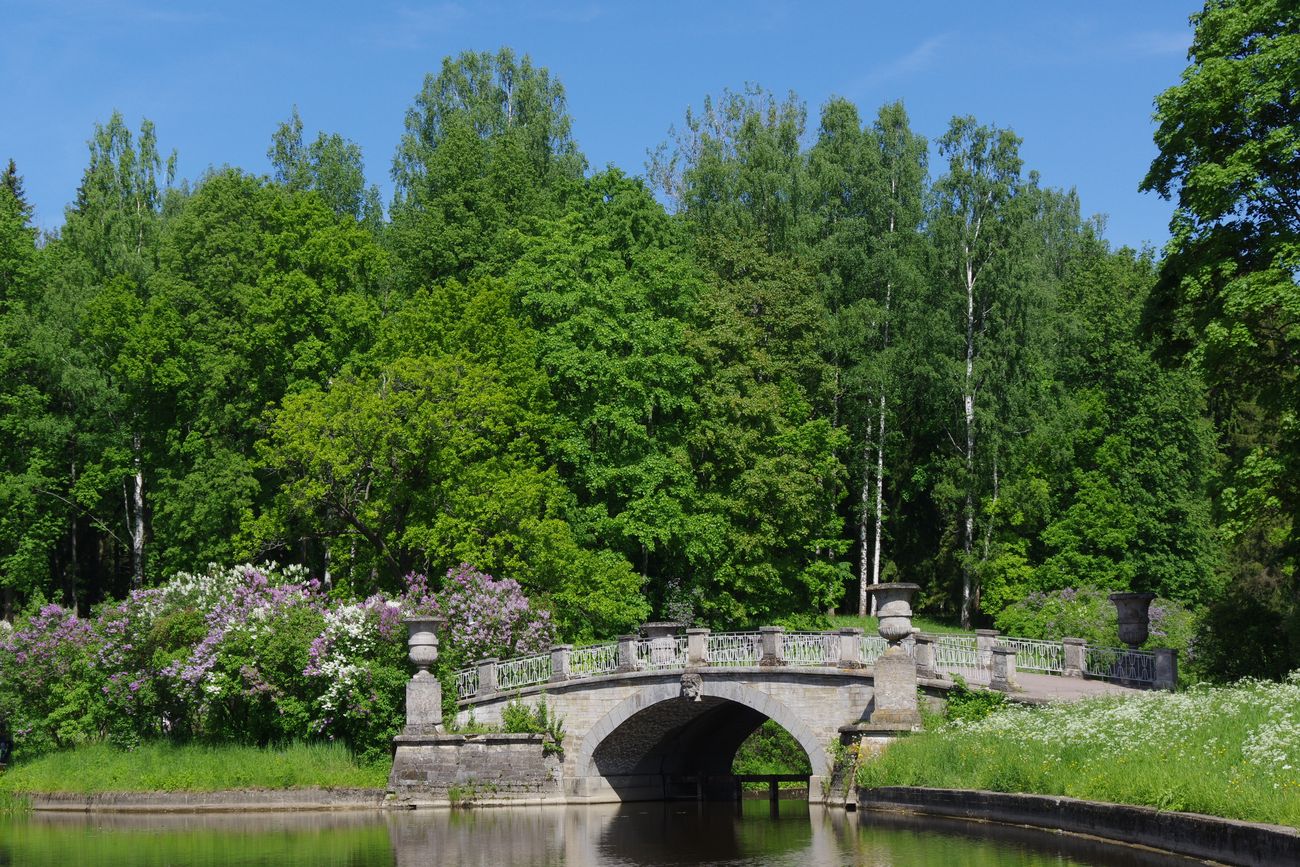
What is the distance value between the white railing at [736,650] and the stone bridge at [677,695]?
0.09 ft

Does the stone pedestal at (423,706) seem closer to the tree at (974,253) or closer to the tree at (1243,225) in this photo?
the tree at (1243,225)

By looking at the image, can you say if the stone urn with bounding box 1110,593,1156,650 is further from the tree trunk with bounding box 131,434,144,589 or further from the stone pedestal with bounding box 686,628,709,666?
the tree trunk with bounding box 131,434,144,589

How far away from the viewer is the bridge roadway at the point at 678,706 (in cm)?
2802

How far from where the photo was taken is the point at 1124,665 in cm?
2775

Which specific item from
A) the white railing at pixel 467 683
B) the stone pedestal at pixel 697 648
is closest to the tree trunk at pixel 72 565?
the white railing at pixel 467 683

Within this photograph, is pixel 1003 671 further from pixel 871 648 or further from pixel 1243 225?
pixel 1243 225

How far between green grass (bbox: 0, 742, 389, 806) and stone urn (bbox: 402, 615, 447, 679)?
2.23m

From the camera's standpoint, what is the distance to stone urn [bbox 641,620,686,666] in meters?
30.8

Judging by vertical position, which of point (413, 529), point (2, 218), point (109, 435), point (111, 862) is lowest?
point (111, 862)

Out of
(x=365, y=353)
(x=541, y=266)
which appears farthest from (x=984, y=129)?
(x=365, y=353)

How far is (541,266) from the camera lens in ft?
139

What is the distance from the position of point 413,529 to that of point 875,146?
22.4 metres

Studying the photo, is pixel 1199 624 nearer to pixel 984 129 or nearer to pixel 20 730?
pixel 984 129

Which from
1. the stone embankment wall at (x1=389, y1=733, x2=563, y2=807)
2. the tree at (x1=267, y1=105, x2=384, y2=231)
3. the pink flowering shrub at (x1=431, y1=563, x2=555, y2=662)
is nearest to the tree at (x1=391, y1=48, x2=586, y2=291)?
the tree at (x1=267, y1=105, x2=384, y2=231)
